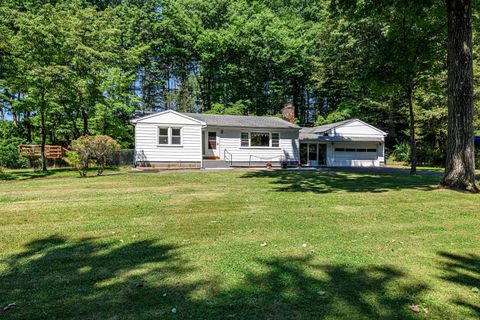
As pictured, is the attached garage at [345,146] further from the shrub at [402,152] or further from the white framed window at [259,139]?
the white framed window at [259,139]

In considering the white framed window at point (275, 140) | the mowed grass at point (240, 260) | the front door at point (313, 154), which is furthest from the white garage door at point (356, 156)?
the mowed grass at point (240, 260)

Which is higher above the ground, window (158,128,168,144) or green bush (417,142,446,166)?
window (158,128,168,144)

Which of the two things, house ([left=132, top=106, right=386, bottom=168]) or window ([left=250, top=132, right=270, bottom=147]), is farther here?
window ([left=250, top=132, right=270, bottom=147])

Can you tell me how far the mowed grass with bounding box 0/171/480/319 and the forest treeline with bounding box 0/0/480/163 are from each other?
33.3ft

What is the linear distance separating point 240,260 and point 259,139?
20776 mm

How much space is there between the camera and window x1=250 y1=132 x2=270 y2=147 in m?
24.5

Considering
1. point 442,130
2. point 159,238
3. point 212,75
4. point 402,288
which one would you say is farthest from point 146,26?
point 402,288

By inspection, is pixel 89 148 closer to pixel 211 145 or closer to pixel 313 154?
pixel 211 145

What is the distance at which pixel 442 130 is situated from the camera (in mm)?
27781

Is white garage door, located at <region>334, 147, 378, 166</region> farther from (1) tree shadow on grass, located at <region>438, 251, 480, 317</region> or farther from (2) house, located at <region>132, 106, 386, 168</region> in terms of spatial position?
(1) tree shadow on grass, located at <region>438, 251, 480, 317</region>

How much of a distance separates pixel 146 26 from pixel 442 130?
34392 mm

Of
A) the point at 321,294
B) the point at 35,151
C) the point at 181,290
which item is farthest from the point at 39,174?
the point at 321,294

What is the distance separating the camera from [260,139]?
24.7 meters

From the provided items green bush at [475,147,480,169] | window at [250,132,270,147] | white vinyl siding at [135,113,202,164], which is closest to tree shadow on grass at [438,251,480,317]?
white vinyl siding at [135,113,202,164]
